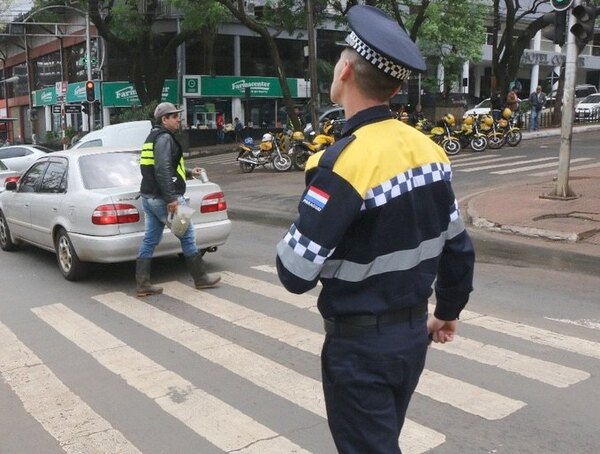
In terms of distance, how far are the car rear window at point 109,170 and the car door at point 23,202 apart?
1.10 meters

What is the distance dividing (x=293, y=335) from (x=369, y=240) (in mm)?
3475

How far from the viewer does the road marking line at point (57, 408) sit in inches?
143

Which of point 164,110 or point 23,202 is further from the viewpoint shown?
point 23,202

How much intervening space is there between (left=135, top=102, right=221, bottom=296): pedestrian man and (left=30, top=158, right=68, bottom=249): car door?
149 centimetres

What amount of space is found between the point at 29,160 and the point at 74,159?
53.3ft

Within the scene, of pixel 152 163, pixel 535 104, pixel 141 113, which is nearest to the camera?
pixel 152 163

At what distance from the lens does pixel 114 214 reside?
276 inches

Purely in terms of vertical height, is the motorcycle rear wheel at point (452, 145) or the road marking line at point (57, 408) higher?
the motorcycle rear wheel at point (452, 145)

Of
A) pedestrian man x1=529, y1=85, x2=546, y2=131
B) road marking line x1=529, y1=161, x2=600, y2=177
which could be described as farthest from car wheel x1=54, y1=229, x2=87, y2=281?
pedestrian man x1=529, y1=85, x2=546, y2=131

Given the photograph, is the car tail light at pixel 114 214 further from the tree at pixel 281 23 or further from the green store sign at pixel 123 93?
the green store sign at pixel 123 93

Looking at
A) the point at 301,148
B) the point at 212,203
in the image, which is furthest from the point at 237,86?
the point at 212,203

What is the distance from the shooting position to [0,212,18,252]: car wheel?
9461 mm

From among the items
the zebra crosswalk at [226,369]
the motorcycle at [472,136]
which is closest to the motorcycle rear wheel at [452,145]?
the motorcycle at [472,136]

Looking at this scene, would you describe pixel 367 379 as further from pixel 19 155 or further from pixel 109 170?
pixel 19 155
